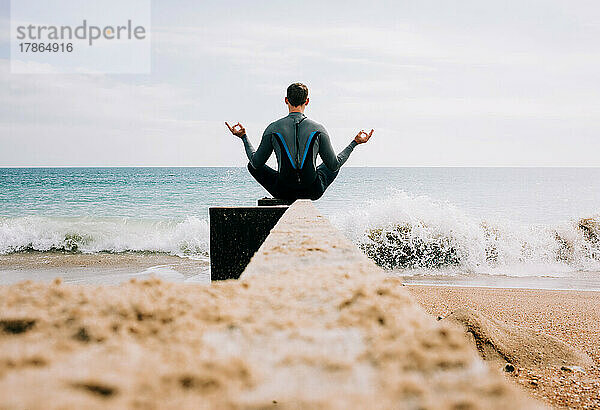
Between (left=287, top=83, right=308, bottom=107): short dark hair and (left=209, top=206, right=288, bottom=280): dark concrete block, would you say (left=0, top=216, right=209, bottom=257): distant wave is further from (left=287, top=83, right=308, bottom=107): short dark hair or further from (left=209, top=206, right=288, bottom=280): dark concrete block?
(left=209, top=206, right=288, bottom=280): dark concrete block

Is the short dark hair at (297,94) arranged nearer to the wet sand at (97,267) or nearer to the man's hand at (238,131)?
the man's hand at (238,131)

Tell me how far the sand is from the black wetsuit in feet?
7.11

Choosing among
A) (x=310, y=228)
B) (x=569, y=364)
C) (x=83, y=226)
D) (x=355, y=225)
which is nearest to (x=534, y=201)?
(x=355, y=225)

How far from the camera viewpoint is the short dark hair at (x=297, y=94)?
14.4 ft

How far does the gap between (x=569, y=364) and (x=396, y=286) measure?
3.44 meters

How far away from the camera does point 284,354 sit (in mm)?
618

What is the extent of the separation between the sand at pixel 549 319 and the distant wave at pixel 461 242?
2438 millimetres

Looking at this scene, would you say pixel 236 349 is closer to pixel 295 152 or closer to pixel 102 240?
pixel 295 152

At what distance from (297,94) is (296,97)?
0.03 m

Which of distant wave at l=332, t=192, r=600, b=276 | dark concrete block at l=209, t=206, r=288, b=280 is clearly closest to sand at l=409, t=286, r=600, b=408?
dark concrete block at l=209, t=206, r=288, b=280

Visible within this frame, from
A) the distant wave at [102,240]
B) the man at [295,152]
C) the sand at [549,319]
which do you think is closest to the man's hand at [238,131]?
the man at [295,152]

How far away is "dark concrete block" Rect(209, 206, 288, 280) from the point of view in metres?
3.54

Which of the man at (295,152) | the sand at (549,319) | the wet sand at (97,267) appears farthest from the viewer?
the wet sand at (97,267)

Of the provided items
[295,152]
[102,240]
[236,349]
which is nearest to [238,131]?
[295,152]
